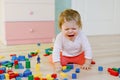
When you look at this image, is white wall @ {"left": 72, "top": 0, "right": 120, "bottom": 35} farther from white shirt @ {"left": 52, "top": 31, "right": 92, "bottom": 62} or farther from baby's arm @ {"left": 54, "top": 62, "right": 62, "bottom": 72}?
baby's arm @ {"left": 54, "top": 62, "right": 62, "bottom": 72}

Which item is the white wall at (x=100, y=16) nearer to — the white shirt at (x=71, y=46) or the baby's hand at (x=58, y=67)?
the white shirt at (x=71, y=46)

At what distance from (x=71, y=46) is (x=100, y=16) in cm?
162

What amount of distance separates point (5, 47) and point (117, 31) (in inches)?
64.6

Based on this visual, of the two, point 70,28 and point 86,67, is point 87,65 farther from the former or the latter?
point 70,28

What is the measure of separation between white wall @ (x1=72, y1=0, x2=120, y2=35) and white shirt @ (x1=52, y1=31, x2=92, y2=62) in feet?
4.57

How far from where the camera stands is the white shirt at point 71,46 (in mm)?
1476

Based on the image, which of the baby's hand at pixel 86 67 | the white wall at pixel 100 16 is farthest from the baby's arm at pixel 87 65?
the white wall at pixel 100 16

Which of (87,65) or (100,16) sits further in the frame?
(100,16)

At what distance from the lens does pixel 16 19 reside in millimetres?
2342

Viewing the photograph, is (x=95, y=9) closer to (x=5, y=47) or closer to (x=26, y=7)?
(x=26, y=7)

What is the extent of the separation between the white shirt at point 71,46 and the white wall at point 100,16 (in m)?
1.39

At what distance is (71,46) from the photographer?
1.54 m

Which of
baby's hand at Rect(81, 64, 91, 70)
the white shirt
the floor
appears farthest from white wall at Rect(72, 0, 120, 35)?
baby's hand at Rect(81, 64, 91, 70)

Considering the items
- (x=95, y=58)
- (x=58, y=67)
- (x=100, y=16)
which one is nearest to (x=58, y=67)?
(x=58, y=67)
